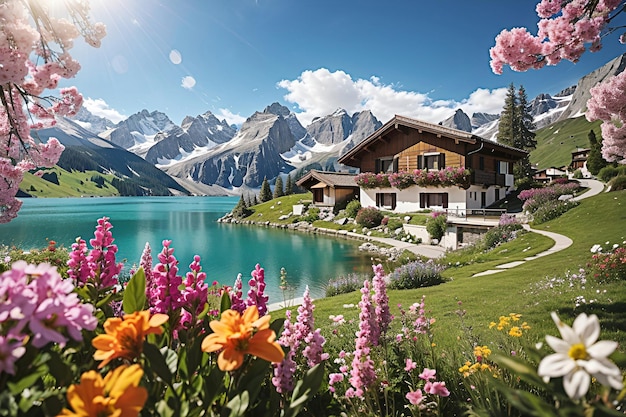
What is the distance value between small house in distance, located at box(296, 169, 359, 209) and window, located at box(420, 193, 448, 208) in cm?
1111

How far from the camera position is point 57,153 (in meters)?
7.96

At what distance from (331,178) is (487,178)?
18.1 metres

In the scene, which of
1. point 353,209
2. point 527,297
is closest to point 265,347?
point 527,297

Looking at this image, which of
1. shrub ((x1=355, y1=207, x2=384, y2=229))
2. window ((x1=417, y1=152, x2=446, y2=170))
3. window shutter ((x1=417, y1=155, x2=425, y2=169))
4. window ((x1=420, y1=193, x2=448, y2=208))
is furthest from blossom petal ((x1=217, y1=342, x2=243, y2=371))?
window shutter ((x1=417, y1=155, x2=425, y2=169))

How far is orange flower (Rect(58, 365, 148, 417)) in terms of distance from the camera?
1.01 meters

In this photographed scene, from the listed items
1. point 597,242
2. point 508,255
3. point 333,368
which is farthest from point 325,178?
point 333,368

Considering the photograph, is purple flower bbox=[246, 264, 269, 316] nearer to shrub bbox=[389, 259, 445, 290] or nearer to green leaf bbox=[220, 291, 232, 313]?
green leaf bbox=[220, 291, 232, 313]

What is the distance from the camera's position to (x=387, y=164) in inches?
1362

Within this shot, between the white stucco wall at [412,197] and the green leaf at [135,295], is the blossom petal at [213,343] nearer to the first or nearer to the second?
the green leaf at [135,295]

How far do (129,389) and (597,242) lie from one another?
57.4 feet

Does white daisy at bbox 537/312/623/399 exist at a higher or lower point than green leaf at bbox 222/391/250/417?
higher

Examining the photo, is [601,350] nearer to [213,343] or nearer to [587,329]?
[587,329]

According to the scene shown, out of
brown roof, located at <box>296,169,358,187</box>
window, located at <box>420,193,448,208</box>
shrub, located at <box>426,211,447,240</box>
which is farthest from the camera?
brown roof, located at <box>296,169,358,187</box>

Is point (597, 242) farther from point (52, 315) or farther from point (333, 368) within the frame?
point (52, 315)
